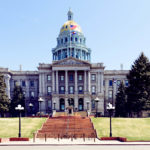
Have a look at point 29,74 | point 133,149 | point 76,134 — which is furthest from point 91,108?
point 133,149

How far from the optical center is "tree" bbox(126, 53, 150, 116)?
5342cm

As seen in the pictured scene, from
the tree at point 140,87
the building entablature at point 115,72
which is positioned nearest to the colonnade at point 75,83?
the building entablature at point 115,72

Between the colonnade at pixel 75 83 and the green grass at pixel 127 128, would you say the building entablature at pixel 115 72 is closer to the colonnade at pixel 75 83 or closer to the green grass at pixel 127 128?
the colonnade at pixel 75 83

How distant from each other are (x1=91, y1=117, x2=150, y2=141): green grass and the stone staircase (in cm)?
162

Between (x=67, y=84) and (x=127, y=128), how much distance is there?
3708cm

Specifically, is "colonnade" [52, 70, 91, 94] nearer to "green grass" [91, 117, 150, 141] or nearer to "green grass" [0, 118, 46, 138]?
"green grass" [0, 118, 46, 138]

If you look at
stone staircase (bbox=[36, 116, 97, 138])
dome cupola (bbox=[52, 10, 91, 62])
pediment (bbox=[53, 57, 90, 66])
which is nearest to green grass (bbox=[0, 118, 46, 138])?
stone staircase (bbox=[36, 116, 97, 138])

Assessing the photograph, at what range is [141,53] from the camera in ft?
189

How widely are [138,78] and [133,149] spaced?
35.3m

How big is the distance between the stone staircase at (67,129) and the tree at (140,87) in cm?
1901

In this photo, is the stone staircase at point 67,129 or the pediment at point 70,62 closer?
the stone staircase at point 67,129

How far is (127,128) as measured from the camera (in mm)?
35625

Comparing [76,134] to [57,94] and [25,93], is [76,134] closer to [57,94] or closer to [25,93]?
[57,94]

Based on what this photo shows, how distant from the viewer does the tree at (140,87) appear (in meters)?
53.4
